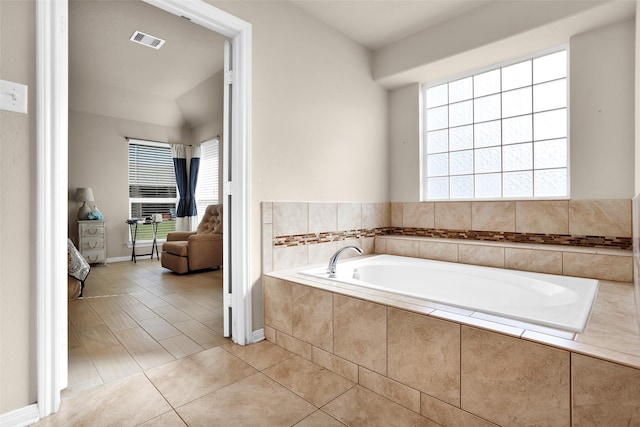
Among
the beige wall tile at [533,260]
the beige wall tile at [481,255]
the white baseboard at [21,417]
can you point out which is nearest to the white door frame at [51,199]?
the white baseboard at [21,417]

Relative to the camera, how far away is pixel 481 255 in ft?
8.70

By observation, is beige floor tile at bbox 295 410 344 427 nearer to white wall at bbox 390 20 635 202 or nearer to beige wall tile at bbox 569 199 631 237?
beige wall tile at bbox 569 199 631 237

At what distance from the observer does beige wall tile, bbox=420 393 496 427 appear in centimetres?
132

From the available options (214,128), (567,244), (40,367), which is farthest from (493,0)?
(214,128)

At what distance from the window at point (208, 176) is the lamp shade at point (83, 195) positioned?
1753 mm

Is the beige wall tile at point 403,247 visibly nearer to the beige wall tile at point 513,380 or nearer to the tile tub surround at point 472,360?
the tile tub surround at point 472,360

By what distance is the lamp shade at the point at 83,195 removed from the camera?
520cm

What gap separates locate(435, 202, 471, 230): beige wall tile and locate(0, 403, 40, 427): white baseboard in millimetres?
3082

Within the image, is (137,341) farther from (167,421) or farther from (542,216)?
(542,216)

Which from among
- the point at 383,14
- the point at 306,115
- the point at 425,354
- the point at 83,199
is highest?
the point at 383,14

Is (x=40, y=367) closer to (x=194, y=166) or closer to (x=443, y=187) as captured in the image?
(x=443, y=187)

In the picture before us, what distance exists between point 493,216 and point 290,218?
1772mm

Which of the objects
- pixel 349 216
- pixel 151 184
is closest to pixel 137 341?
pixel 349 216

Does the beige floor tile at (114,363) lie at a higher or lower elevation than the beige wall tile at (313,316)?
lower
